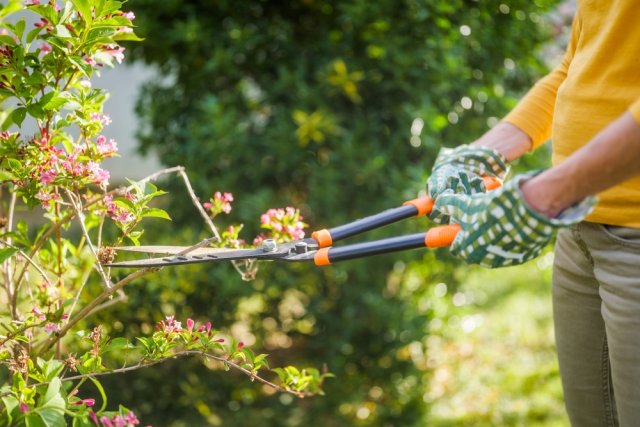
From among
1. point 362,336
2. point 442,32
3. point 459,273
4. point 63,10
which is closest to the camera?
point 63,10

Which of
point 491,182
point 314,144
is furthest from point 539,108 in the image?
point 314,144

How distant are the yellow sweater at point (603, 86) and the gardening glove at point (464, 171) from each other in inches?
7.5

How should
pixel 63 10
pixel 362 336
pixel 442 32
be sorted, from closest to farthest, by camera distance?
pixel 63 10 → pixel 442 32 → pixel 362 336

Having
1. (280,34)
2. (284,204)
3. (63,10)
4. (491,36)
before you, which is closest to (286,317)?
(284,204)

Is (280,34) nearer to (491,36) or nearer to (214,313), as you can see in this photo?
(491,36)

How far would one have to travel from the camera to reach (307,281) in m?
2.92

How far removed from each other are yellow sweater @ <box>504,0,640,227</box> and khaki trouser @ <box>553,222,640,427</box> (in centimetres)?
6

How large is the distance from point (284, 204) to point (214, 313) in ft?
1.69

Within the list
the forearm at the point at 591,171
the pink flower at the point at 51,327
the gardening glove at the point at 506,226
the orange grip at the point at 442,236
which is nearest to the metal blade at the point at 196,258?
the pink flower at the point at 51,327

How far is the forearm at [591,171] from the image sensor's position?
1.11 metres

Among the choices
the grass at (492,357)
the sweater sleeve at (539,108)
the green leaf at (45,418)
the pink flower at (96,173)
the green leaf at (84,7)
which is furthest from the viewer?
the grass at (492,357)

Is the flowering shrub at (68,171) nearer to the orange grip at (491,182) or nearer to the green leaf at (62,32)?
the green leaf at (62,32)

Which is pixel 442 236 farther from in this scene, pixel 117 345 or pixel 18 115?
pixel 18 115

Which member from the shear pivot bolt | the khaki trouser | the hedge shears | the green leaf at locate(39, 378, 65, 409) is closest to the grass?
the khaki trouser
